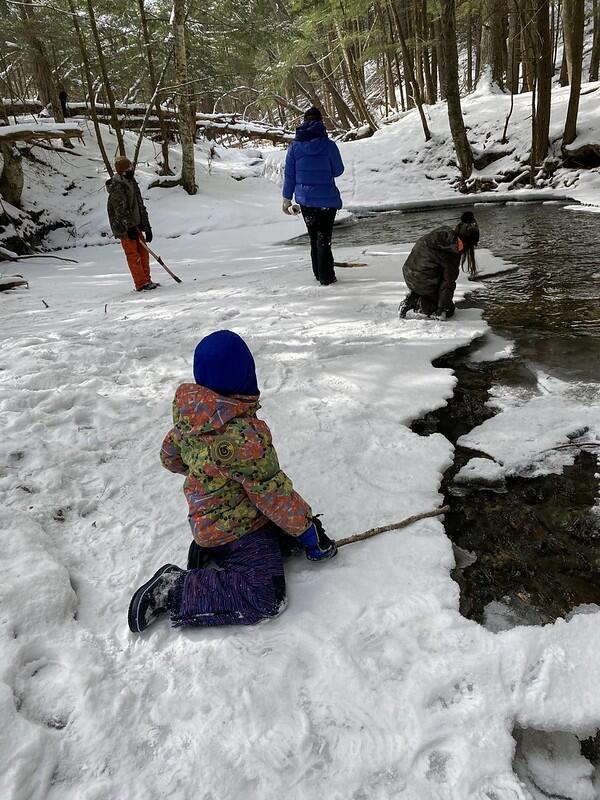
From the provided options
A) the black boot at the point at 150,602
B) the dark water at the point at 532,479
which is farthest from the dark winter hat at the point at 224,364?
the dark water at the point at 532,479

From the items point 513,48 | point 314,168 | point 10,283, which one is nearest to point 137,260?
point 10,283

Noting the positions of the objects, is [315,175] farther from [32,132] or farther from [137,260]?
[32,132]

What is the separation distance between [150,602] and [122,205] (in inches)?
243

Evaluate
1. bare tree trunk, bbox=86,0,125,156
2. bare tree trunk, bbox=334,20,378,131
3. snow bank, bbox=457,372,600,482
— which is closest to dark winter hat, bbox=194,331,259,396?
snow bank, bbox=457,372,600,482

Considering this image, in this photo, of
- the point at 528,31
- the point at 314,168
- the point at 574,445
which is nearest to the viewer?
A: the point at 574,445

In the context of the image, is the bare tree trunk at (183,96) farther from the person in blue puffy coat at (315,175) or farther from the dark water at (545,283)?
the person in blue puffy coat at (315,175)

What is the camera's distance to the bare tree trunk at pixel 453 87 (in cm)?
1287

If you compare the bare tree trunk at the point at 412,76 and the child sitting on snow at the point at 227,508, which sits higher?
the bare tree trunk at the point at 412,76

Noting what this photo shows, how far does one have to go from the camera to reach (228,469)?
1942mm

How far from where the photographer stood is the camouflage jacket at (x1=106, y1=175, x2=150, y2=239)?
6.62 m

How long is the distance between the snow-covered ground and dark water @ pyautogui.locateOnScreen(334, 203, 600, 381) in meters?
1.02

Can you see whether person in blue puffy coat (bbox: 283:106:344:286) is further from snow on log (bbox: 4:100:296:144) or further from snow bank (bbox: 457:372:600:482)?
snow on log (bbox: 4:100:296:144)

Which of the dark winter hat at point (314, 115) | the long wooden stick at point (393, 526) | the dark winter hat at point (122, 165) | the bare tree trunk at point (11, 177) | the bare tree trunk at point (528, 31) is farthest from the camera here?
the bare tree trunk at point (11, 177)

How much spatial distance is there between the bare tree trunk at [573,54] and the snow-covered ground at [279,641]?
12360 mm
